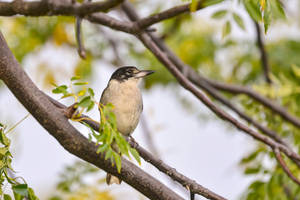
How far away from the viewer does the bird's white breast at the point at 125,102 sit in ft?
14.7

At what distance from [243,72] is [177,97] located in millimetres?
1099

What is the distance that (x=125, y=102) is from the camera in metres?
4.53

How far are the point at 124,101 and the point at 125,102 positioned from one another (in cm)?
1

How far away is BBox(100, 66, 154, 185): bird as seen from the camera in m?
4.46

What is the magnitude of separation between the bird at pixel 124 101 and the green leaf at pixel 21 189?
2.00m

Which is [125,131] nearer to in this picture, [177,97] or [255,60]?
[255,60]

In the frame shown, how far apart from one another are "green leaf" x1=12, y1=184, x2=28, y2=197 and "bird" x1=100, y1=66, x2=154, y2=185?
200cm

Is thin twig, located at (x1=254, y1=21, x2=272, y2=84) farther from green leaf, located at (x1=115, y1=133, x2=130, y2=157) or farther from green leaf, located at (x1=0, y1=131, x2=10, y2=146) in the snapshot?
green leaf, located at (x1=0, y1=131, x2=10, y2=146)

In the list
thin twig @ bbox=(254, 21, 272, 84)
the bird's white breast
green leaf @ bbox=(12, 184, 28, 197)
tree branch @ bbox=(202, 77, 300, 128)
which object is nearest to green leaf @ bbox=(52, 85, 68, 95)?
green leaf @ bbox=(12, 184, 28, 197)

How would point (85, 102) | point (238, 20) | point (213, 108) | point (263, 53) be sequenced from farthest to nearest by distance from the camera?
point (263, 53) < point (213, 108) < point (238, 20) < point (85, 102)

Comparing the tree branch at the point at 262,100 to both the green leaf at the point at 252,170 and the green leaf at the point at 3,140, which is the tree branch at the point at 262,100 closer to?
the green leaf at the point at 252,170

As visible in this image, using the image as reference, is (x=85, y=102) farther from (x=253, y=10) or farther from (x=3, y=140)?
(x=253, y=10)

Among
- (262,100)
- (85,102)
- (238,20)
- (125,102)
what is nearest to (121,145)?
(85,102)

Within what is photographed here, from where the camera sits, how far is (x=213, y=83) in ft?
18.1
